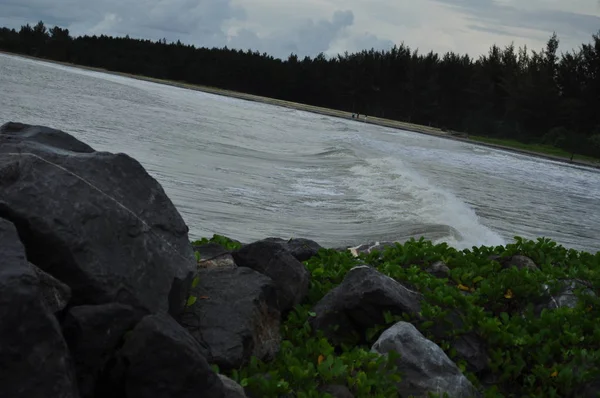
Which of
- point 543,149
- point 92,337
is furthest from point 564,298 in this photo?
point 543,149

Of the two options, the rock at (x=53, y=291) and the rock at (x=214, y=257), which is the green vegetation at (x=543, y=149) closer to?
the rock at (x=214, y=257)

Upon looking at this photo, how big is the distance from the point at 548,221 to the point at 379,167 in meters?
5.51

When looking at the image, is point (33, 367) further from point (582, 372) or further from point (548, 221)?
point (548, 221)

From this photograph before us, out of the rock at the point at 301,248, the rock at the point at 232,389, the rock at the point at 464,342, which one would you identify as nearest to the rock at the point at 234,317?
the rock at the point at 232,389

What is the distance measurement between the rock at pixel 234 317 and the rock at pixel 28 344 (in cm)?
110

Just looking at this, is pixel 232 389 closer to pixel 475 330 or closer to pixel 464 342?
pixel 464 342

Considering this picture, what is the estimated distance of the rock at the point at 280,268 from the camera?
5.03 metres

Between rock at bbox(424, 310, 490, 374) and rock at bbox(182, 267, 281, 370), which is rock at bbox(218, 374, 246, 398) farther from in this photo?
rock at bbox(424, 310, 490, 374)

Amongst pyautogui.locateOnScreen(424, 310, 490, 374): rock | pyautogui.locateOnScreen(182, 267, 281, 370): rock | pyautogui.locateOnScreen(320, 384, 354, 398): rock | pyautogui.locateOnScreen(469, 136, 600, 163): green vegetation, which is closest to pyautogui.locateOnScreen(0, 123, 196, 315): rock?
pyautogui.locateOnScreen(182, 267, 281, 370): rock

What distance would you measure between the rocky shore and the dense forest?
50306 millimetres

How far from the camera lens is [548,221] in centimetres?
1603

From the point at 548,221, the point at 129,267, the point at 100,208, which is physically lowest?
the point at 548,221

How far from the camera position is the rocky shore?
2.85 m

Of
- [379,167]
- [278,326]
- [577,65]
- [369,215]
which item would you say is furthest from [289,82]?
[278,326]
